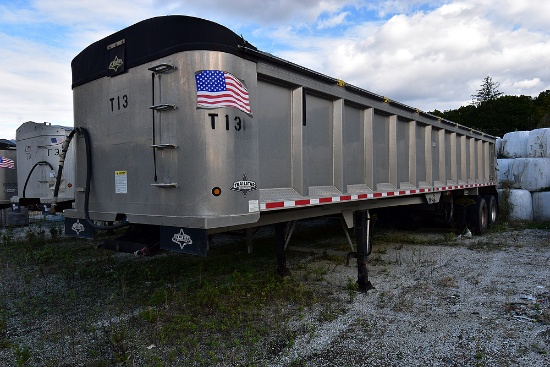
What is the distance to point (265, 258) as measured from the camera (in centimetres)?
794

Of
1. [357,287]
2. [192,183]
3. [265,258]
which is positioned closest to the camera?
[192,183]

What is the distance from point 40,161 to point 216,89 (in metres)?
8.56

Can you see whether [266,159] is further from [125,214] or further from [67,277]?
[67,277]

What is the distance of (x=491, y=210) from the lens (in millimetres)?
12062

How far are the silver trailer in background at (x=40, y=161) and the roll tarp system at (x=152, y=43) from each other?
596cm

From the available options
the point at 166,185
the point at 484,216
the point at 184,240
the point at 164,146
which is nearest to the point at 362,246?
the point at 184,240

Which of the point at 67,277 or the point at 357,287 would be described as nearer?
the point at 357,287

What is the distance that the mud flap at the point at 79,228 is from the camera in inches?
183

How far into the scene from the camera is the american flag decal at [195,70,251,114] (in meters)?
3.54

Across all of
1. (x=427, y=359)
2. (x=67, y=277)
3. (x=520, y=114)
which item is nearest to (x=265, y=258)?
(x=67, y=277)

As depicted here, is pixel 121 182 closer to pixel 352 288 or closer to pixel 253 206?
pixel 253 206

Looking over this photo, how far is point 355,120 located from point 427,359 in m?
3.25

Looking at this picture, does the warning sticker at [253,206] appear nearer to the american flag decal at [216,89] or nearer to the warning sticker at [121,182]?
the american flag decal at [216,89]

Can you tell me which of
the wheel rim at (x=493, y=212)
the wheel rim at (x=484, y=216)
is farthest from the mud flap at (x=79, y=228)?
the wheel rim at (x=493, y=212)
